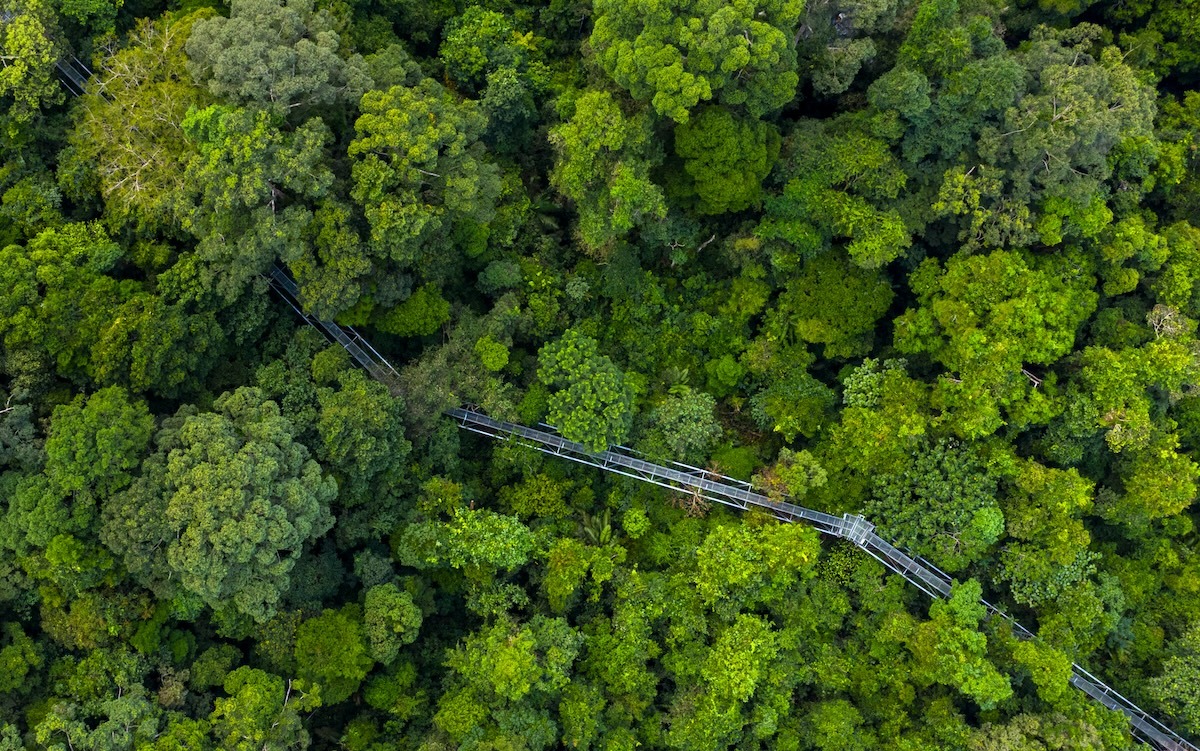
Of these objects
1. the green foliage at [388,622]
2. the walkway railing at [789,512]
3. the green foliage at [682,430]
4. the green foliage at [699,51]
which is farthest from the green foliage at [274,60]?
the green foliage at [388,622]

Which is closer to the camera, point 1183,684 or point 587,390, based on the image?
point 1183,684

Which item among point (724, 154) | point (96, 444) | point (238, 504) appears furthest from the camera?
point (724, 154)

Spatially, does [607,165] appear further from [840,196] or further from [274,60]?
[274,60]

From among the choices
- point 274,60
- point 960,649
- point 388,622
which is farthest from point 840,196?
point 388,622

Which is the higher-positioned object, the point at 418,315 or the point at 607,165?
the point at 607,165

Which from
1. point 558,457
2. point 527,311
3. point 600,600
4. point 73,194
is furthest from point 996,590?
point 73,194

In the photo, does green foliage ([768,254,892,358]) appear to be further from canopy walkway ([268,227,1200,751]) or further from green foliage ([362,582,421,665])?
green foliage ([362,582,421,665])

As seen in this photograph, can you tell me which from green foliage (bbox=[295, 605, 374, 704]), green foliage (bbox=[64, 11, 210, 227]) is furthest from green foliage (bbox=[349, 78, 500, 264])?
green foliage (bbox=[295, 605, 374, 704])
